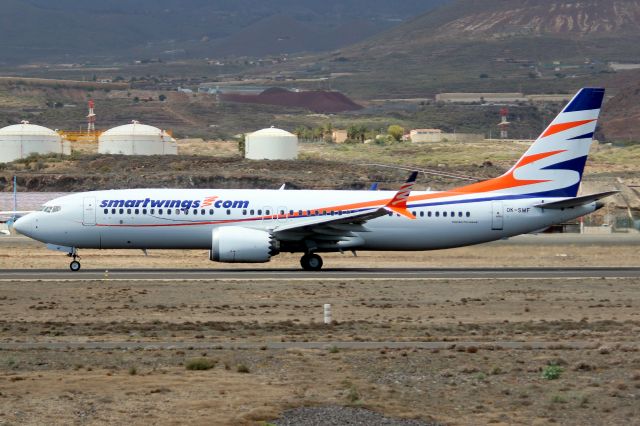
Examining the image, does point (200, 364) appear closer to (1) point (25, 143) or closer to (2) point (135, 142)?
(1) point (25, 143)

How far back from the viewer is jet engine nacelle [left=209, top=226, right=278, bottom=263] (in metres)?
50.0

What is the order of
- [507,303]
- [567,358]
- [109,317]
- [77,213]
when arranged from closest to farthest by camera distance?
[567,358] < [109,317] < [507,303] < [77,213]

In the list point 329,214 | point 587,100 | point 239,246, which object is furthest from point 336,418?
point 587,100

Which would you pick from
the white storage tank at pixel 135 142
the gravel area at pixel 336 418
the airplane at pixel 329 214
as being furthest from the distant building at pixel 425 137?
the gravel area at pixel 336 418

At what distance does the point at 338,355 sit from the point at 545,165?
27.6 m

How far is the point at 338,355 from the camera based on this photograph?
93.1ft

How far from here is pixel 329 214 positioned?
172 ft

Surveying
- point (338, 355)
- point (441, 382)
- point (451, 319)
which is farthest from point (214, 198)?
point (441, 382)

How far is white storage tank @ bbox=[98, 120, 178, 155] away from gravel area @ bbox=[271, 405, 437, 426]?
335 feet

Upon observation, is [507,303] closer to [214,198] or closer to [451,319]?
[451,319]

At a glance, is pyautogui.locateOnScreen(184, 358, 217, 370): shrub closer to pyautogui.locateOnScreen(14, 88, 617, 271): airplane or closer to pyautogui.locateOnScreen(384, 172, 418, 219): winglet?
pyautogui.locateOnScreen(14, 88, 617, 271): airplane

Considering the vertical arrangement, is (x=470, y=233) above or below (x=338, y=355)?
above

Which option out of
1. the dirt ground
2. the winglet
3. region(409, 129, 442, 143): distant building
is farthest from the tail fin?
region(409, 129, 442, 143): distant building

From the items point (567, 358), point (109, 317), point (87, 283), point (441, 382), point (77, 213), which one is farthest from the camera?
point (77, 213)
